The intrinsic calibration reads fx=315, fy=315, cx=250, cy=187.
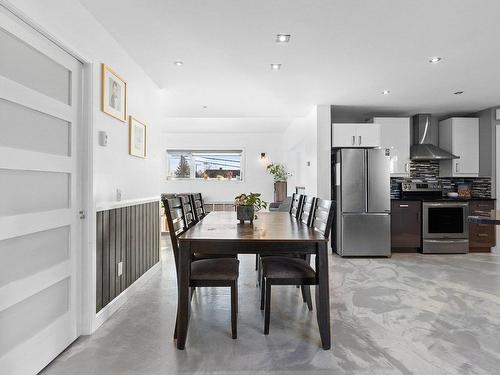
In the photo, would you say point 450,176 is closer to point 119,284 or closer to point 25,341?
point 119,284

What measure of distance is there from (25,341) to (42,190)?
85cm

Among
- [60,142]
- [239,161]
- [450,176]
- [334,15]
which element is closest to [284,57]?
[334,15]

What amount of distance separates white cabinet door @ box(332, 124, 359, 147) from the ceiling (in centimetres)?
49

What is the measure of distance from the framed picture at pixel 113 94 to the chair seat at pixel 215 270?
4.86 ft

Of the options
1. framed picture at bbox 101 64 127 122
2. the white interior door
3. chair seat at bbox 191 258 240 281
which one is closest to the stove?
chair seat at bbox 191 258 240 281

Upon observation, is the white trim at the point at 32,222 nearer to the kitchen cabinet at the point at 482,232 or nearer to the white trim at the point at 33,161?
the white trim at the point at 33,161

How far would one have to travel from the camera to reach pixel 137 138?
133 inches

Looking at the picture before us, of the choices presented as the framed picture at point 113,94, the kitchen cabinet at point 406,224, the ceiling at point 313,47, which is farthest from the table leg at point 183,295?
the kitchen cabinet at point 406,224

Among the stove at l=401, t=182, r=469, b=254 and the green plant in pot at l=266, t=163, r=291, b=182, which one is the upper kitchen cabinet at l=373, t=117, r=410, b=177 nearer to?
the stove at l=401, t=182, r=469, b=254

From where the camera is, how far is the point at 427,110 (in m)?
5.51

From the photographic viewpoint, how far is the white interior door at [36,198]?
5.34 feet

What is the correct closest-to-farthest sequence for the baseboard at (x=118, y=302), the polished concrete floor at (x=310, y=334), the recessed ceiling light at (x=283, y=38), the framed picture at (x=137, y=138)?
the polished concrete floor at (x=310, y=334)
the baseboard at (x=118, y=302)
the recessed ceiling light at (x=283, y=38)
the framed picture at (x=137, y=138)

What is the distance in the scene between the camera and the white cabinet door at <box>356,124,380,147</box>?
5.23m

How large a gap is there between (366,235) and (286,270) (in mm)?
3081
